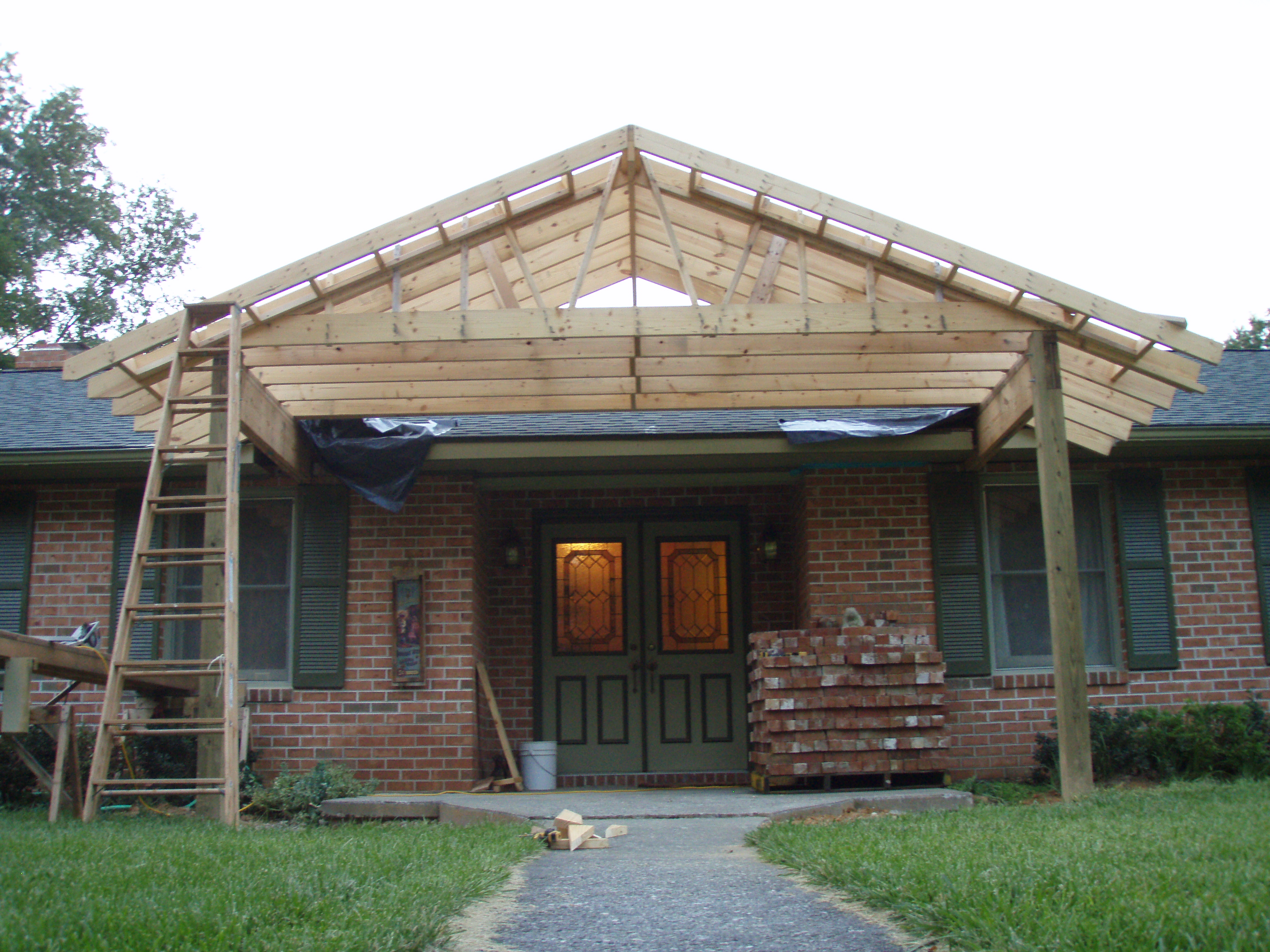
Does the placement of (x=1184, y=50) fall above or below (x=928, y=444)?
above

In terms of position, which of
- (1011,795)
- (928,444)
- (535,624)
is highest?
(928,444)

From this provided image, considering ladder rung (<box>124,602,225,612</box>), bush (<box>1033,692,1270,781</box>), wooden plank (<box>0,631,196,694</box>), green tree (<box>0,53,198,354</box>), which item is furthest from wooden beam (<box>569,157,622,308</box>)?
green tree (<box>0,53,198,354</box>)

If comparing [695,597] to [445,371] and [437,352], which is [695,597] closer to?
[445,371]

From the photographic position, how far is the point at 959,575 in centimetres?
919

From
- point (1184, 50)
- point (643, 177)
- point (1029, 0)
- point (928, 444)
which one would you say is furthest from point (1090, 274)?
point (643, 177)

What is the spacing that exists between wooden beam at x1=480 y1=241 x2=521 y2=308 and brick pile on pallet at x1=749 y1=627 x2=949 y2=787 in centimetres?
321

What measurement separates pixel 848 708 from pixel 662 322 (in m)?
3.37

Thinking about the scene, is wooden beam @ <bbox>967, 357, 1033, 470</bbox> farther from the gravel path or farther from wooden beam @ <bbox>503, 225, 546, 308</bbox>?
the gravel path

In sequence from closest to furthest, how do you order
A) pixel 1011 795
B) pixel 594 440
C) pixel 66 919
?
pixel 66 919 → pixel 1011 795 → pixel 594 440

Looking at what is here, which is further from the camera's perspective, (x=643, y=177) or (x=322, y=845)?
(x=643, y=177)

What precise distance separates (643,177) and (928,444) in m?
3.36

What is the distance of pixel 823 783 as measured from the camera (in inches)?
317

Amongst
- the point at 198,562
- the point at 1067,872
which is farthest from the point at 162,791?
the point at 1067,872

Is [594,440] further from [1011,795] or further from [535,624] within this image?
[1011,795]
